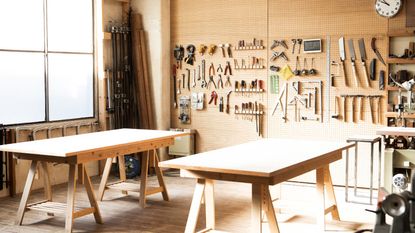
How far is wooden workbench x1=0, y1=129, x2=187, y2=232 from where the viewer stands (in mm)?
4934

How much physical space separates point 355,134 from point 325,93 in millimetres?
624

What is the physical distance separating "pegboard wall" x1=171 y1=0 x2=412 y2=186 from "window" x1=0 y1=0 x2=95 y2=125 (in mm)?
1310

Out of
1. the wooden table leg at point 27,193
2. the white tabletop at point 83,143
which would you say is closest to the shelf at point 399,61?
the white tabletop at point 83,143

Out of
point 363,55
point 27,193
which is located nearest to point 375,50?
point 363,55

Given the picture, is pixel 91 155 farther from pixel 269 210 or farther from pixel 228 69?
pixel 228 69

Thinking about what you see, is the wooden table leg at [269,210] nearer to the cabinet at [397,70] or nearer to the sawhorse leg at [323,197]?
the sawhorse leg at [323,197]

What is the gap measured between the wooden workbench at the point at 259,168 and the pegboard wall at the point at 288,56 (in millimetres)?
1739

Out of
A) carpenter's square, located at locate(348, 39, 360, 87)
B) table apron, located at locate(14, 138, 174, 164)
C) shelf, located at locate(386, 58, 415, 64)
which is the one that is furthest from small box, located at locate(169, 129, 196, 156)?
shelf, located at locate(386, 58, 415, 64)

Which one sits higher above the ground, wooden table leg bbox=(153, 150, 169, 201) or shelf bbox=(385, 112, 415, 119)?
shelf bbox=(385, 112, 415, 119)

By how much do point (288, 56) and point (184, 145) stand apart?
1958 millimetres

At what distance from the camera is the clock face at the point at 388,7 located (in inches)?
256

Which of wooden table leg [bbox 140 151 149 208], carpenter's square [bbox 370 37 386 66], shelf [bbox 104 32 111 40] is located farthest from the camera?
shelf [bbox 104 32 111 40]

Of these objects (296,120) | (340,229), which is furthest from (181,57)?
(340,229)

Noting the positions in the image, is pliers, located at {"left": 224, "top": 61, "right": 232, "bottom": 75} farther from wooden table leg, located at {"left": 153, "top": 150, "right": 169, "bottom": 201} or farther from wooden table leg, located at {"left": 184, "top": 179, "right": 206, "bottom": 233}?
wooden table leg, located at {"left": 184, "top": 179, "right": 206, "bottom": 233}
